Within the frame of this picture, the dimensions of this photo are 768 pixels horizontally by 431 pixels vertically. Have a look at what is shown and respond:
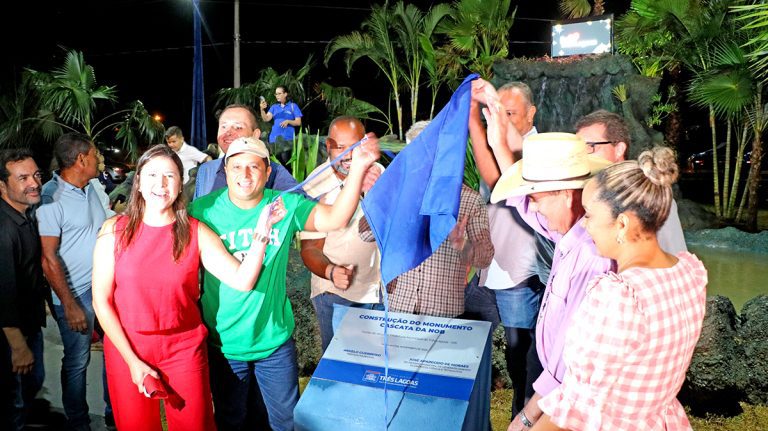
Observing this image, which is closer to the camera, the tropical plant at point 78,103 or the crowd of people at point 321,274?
the crowd of people at point 321,274

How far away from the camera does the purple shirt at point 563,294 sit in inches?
87.3

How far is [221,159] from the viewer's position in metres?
3.80

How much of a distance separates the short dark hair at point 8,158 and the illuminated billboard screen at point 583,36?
1468cm

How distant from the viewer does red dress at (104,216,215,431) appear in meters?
2.69

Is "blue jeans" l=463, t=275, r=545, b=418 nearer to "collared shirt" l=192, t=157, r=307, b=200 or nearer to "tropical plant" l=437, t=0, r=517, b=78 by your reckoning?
"collared shirt" l=192, t=157, r=307, b=200

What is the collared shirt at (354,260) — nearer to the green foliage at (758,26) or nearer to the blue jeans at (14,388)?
the blue jeans at (14,388)

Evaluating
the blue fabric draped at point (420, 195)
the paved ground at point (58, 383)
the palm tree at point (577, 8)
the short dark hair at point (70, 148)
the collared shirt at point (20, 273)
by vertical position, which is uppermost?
the palm tree at point (577, 8)

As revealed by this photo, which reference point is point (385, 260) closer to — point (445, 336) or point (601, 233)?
point (445, 336)

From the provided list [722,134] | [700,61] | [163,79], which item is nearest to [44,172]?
[700,61]

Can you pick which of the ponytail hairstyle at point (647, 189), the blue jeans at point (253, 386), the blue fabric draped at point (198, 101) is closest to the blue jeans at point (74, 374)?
the blue jeans at point (253, 386)

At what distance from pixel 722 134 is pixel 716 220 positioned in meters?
15.2

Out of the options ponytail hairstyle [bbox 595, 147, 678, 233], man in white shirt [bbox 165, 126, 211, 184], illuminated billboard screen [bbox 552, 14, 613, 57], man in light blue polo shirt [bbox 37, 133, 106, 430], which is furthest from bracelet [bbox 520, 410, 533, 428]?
illuminated billboard screen [bbox 552, 14, 613, 57]

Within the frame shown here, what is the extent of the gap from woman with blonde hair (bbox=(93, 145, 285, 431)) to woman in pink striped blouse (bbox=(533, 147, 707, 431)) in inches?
56.0

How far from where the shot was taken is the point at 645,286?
1.71 m
